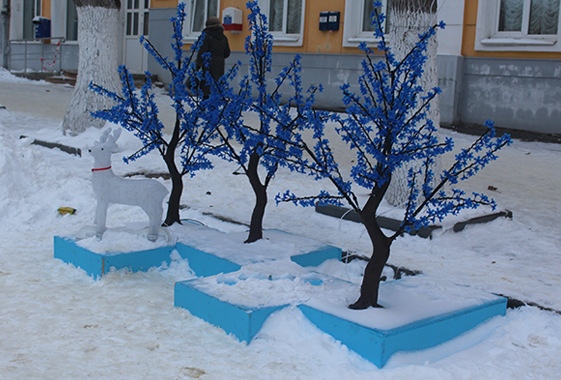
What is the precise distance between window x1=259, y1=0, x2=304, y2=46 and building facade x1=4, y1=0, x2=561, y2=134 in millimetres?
25

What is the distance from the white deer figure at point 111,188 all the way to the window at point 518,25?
9.63 meters

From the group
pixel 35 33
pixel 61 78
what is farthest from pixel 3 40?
pixel 61 78

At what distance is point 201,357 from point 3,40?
22639 millimetres

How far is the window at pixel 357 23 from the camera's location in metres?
13.8

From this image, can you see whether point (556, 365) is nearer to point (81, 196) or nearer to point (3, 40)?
point (81, 196)

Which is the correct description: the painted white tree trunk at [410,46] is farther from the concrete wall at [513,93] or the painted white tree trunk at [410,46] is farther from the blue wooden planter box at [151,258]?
the concrete wall at [513,93]

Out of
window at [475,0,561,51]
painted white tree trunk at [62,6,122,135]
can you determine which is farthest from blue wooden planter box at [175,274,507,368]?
window at [475,0,561,51]

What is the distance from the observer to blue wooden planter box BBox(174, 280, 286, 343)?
10.2 ft

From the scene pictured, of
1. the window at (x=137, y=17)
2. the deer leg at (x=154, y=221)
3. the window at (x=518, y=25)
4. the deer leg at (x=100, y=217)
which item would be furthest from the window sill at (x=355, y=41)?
the deer leg at (x=100, y=217)

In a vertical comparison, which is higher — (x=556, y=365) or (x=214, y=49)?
(x=214, y=49)

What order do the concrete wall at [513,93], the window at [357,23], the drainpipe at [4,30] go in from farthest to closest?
1. the drainpipe at [4,30]
2. the window at [357,23]
3. the concrete wall at [513,93]

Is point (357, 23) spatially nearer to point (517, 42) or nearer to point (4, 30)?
point (517, 42)

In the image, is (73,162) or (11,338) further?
(73,162)

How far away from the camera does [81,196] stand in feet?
18.9
